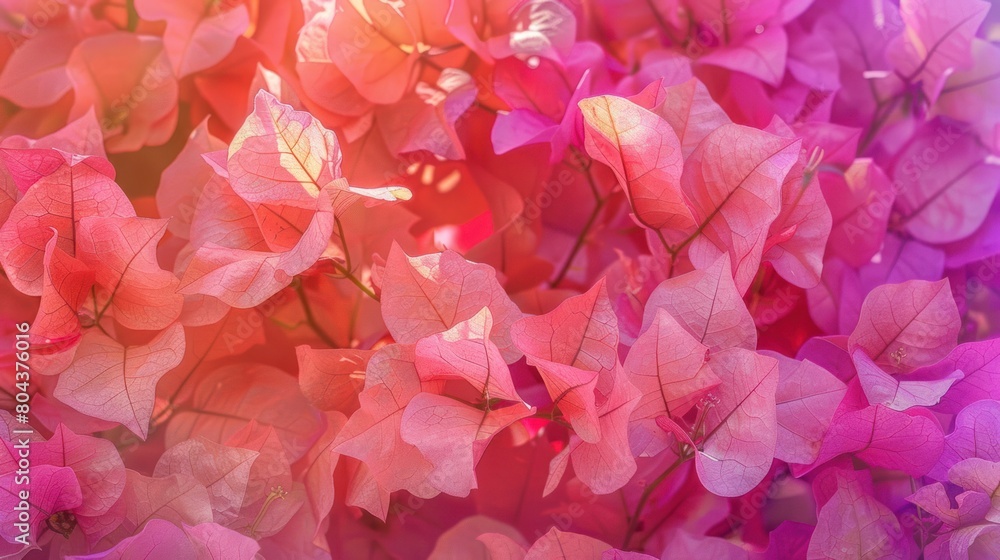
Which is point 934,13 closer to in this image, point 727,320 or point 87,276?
point 727,320

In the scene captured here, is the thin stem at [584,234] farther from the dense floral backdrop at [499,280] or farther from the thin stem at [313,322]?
the thin stem at [313,322]

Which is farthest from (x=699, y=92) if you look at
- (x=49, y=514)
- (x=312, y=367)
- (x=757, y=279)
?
(x=49, y=514)

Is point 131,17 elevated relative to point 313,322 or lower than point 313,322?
elevated

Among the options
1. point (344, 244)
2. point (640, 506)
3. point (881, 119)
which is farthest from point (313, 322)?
point (881, 119)

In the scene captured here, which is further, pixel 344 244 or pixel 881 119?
pixel 881 119

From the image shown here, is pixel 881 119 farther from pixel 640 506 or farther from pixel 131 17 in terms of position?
pixel 131 17

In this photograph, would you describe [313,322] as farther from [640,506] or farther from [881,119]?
[881,119]

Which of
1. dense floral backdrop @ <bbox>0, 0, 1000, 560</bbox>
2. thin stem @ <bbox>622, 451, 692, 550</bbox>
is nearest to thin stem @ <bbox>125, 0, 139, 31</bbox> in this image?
dense floral backdrop @ <bbox>0, 0, 1000, 560</bbox>

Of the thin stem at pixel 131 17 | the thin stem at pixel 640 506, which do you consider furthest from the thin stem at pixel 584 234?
the thin stem at pixel 131 17

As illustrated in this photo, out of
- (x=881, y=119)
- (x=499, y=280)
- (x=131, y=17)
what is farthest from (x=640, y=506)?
(x=131, y=17)
